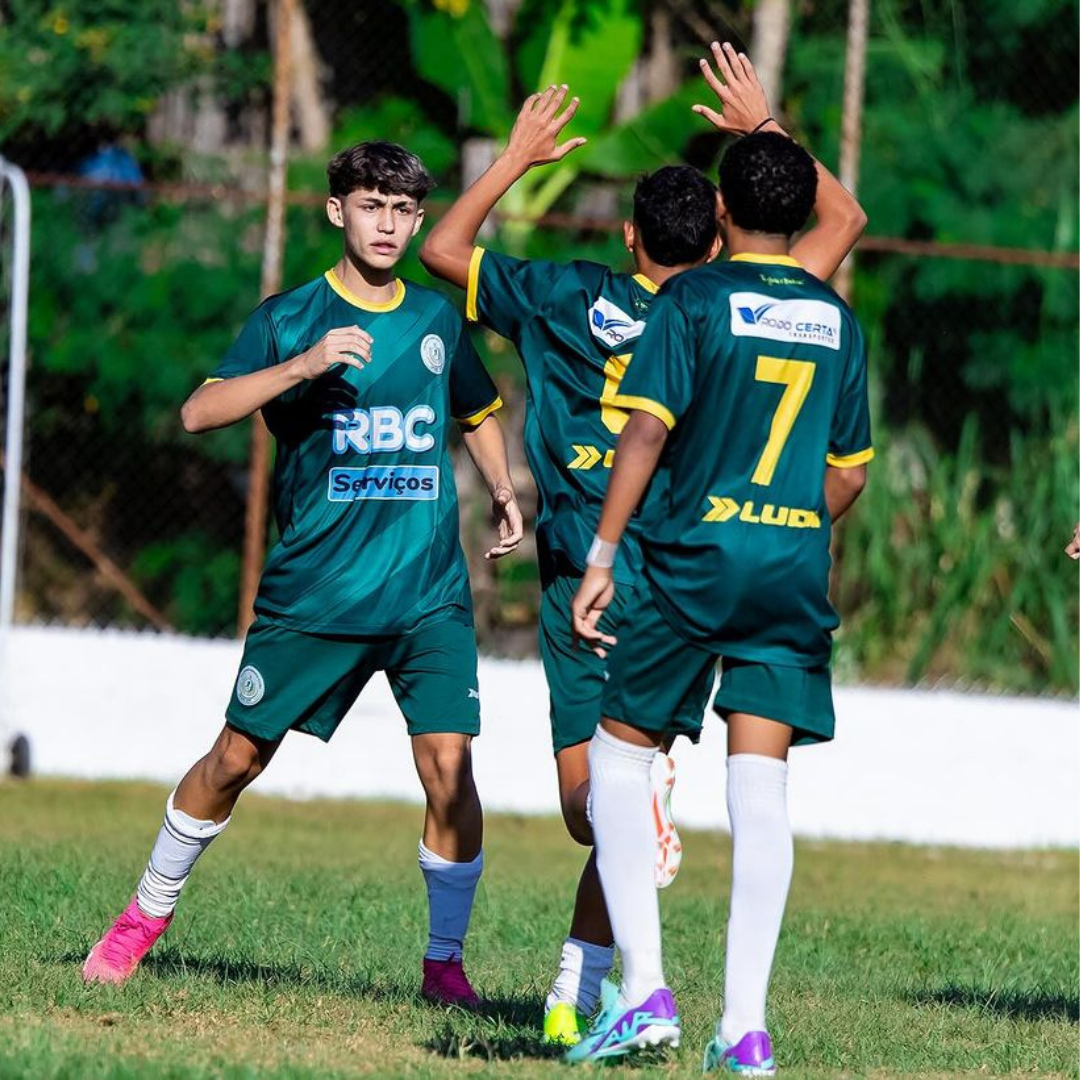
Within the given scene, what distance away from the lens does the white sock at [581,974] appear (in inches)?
219

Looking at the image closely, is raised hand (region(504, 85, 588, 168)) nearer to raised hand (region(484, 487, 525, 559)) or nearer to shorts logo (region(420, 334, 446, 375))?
shorts logo (region(420, 334, 446, 375))

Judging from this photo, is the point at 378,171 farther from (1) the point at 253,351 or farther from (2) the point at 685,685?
(2) the point at 685,685

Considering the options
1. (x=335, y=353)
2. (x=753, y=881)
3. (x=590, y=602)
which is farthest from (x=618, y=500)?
(x=335, y=353)

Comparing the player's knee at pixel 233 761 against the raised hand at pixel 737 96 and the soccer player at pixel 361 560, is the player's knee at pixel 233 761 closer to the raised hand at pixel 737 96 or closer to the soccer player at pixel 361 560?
the soccer player at pixel 361 560

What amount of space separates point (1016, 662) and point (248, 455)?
4.77 metres

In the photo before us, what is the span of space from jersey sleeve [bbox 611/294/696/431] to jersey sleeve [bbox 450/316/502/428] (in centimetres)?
146

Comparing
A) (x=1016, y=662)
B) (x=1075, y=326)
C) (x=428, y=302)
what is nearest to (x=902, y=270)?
(x=1075, y=326)

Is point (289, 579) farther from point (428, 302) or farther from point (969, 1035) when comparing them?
point (969, 1035)

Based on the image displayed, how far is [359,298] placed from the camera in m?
6.06

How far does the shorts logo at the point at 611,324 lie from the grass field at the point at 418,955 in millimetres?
1817

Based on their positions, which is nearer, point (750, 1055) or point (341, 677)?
point (750, 1055)

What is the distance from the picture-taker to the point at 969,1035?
19.9 ft

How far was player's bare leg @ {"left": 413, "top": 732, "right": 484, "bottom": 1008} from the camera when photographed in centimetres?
608

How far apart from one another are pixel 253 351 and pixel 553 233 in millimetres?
7491
